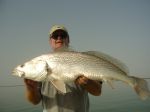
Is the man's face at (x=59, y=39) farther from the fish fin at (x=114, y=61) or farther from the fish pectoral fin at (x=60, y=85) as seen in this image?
the fish pectoral fin at (x=60, y=85)

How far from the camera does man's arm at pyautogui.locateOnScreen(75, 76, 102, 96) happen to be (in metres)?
4.70

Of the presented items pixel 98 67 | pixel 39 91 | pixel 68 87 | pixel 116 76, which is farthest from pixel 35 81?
pixel 116 76

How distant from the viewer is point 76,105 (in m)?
4.96

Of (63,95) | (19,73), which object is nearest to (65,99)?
(63,95)

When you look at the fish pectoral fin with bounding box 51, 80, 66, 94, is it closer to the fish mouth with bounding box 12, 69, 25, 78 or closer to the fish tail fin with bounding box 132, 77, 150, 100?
the fish mouth with bounding box 12, 69, 25, 78

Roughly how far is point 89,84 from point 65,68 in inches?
21.4

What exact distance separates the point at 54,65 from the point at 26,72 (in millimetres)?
507

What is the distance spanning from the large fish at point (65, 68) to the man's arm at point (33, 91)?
24 centimetres

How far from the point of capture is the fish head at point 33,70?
4.67 meters

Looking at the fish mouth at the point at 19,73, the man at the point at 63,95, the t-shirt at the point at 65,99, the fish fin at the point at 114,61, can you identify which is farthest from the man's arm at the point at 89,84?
the fish mouth at the point at 19,73

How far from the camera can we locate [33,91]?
4949 millimetres

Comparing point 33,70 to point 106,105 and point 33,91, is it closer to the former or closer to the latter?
point 33,91

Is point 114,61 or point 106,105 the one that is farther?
point 106,105

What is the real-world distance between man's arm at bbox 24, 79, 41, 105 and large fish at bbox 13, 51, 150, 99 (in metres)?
0.24
